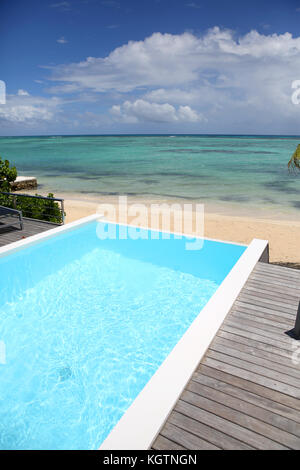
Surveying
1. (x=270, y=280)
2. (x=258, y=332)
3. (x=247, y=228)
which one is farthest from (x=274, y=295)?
(x=247, y=228)

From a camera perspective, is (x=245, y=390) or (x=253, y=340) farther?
(x=253, y=340)

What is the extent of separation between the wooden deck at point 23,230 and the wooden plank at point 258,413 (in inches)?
271

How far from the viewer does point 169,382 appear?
127 inches

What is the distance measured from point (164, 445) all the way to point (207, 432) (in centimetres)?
42

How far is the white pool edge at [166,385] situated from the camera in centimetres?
269

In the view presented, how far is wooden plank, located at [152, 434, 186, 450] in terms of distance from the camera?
2.59 meters

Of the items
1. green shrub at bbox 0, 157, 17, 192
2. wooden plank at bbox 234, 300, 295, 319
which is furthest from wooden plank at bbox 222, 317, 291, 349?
green shrub at bbox 0, 157, 17, 192

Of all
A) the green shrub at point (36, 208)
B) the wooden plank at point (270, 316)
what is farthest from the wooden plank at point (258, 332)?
the green shrub at point (36, 208)

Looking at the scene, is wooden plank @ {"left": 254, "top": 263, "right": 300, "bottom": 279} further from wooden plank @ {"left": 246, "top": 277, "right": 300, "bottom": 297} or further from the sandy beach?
the sandy beach

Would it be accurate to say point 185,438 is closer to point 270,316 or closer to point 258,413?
point 258,413

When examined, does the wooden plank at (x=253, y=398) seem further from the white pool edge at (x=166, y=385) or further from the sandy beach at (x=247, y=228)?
the sandy beach at (x=247, y=228)

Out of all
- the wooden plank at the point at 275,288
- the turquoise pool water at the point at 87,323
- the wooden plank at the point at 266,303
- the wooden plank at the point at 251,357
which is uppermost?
the wooden plank at the point at 275,288

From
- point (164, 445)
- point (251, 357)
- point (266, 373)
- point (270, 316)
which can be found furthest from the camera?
point (270, 316)

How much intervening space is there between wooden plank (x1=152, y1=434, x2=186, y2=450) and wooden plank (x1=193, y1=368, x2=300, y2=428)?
75 cm
